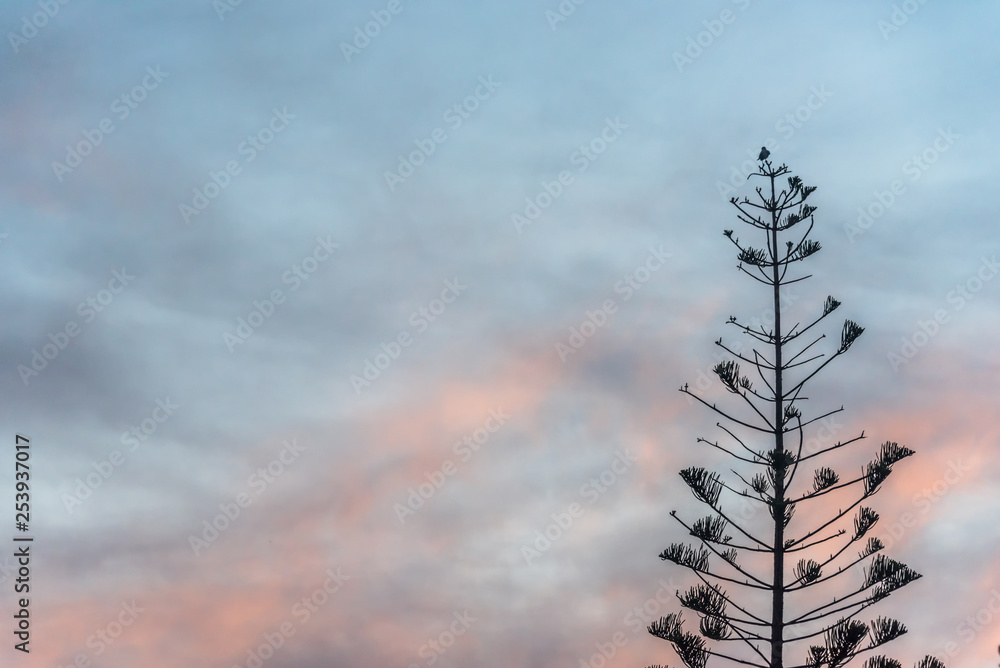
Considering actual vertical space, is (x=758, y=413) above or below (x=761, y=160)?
below

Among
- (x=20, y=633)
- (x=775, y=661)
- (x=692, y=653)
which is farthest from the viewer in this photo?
(x=20, y=633)

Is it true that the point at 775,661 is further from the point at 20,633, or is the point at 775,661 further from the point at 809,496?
the point at 20,633

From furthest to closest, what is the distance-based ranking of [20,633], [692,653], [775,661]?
[20,633] → [692,653] → [775,661]

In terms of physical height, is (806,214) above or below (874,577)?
above

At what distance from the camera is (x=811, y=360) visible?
1563 cm

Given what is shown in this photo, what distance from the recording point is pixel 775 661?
14.2m

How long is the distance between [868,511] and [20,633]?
15573 millimetres

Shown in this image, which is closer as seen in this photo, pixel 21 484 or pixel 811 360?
pixel 811 360

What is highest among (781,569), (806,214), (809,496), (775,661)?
(806,214)

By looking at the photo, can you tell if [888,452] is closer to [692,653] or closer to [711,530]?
[711,530]

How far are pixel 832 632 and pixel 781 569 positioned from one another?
108 cm

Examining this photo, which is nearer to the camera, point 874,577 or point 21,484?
point 874,577

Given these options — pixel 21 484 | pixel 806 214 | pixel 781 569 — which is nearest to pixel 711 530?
pixel 781 569

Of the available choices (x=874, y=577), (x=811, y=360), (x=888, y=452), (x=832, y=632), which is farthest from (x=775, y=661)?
(x=811, y=360)
